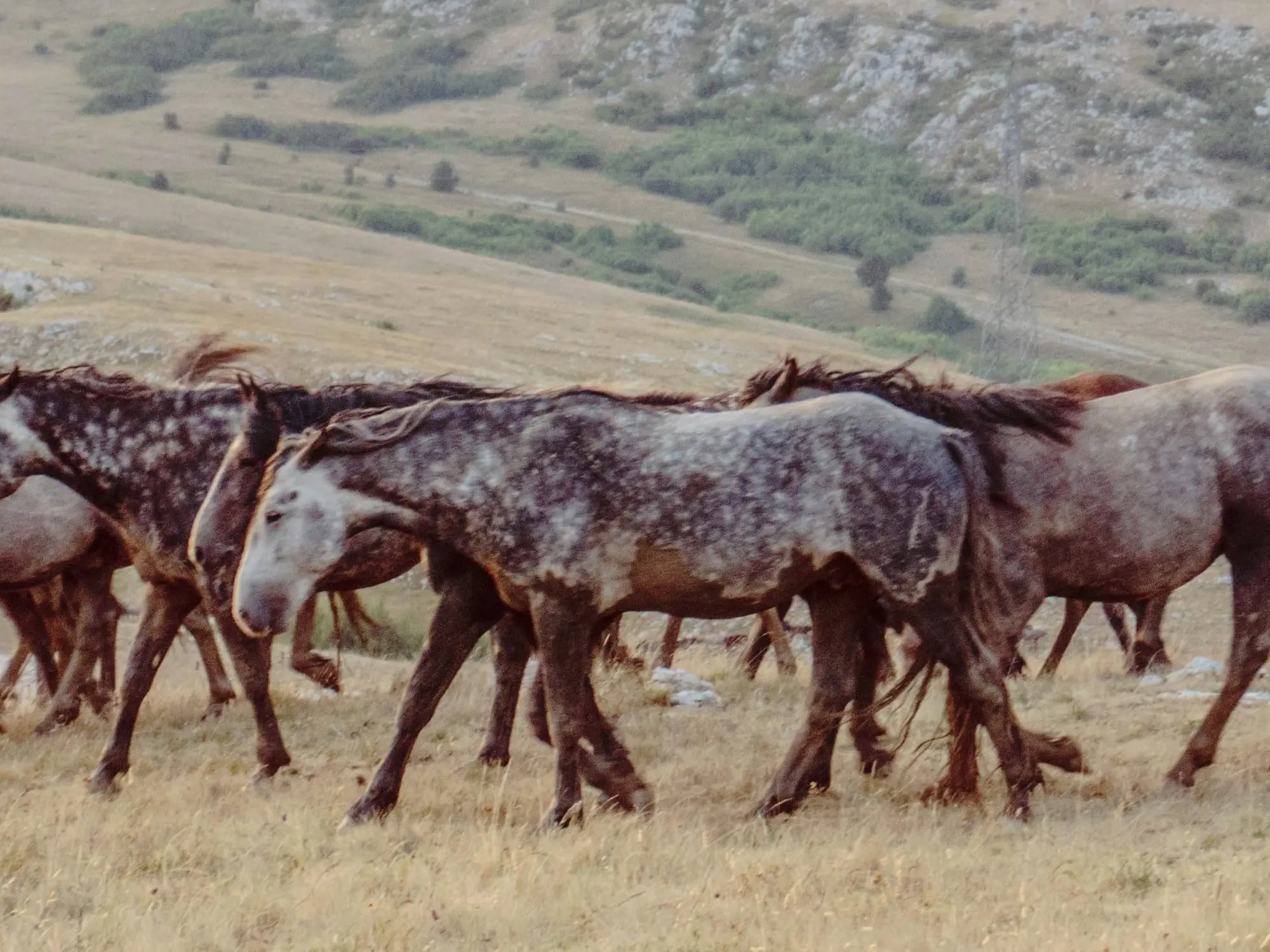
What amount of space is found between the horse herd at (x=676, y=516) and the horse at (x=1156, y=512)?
0.01 metres

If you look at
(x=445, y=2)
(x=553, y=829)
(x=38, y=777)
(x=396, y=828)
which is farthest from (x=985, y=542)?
(x=445, y=2)

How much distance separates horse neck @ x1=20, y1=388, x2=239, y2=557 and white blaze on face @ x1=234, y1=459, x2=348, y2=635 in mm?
1602

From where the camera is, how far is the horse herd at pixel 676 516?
Answer: 25.9 feet

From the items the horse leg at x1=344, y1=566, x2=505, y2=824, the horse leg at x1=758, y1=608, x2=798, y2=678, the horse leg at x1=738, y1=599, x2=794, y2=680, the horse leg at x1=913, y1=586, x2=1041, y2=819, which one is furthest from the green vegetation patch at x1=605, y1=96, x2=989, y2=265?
the horse leg at x1=344, y1=566, x2=505, y2=824

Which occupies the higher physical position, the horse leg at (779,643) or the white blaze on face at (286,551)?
the white blaze on face at (286,551)

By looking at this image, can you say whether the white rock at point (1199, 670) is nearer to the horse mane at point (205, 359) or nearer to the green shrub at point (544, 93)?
the horse mane at point (205, 359)

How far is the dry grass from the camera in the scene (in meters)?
6.12

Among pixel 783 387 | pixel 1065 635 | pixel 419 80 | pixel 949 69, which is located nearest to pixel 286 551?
pixel 783 387

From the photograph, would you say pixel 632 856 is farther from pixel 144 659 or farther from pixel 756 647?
pixel 756 647

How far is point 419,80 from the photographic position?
388ft

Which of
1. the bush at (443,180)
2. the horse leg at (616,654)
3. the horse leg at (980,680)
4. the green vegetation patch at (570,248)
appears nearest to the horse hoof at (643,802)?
the horse leg at (980,680)

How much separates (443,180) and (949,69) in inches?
1387

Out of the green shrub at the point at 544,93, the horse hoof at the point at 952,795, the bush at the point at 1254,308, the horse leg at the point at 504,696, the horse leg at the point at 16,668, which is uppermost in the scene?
the horse hoof at the point at 952,795

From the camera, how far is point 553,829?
773 cm
